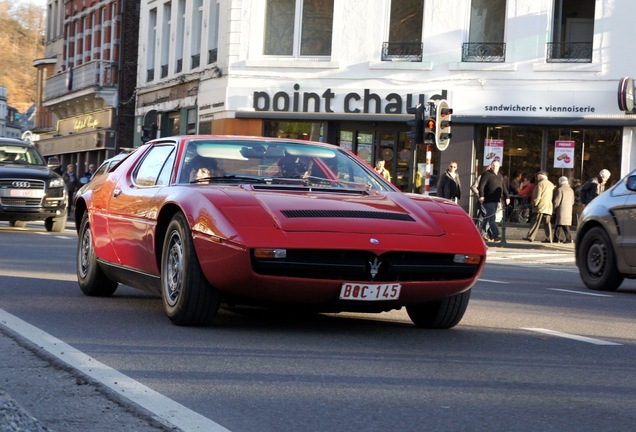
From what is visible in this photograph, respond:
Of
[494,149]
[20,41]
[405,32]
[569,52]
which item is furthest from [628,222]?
[20,41]

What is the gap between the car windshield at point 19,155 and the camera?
2477 centimetres

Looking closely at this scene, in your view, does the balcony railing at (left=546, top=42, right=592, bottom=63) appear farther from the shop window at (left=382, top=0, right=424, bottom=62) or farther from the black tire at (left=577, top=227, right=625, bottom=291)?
the black tire at (left=577, top=227, right=625, bottom=291)

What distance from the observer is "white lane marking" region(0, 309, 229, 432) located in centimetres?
494

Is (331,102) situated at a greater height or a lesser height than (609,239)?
greater

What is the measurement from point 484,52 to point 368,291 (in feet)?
86.8

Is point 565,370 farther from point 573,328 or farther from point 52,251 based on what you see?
point 52,251

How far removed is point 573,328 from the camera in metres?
9.09

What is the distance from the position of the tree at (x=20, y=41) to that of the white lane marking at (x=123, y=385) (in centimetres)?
5237

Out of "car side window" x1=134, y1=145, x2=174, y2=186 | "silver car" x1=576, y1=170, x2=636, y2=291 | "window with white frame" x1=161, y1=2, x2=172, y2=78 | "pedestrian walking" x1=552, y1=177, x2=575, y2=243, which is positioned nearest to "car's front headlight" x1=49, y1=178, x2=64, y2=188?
"pedestrian walking" x1=552, y1=177, x2=575, y2=243

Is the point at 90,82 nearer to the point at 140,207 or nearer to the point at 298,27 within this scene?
the point at 298,27

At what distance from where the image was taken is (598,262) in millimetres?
14492

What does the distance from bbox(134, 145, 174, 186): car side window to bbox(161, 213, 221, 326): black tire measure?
768 mm

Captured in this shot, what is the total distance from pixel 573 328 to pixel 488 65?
970 inches

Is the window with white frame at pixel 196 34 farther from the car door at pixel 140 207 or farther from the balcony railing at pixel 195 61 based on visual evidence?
the car door at pixel 140 207
